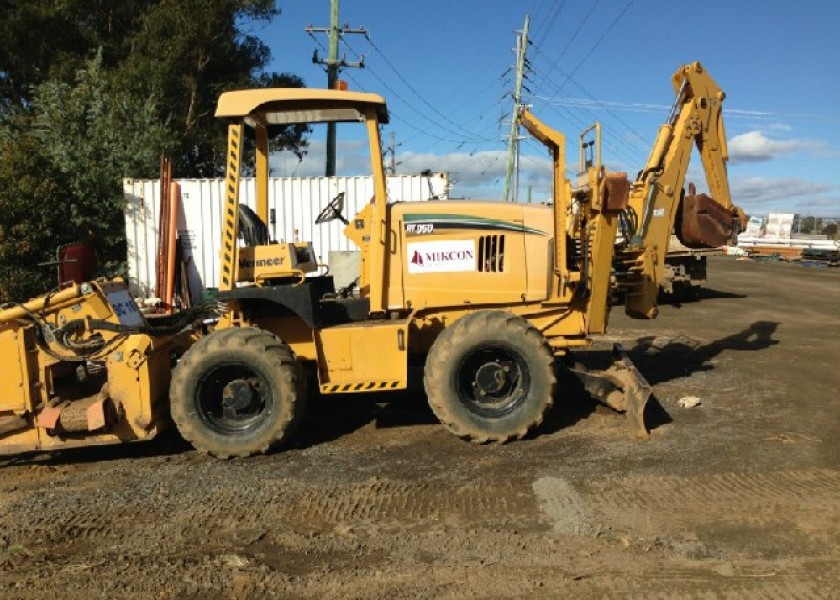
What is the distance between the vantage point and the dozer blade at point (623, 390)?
598 centimetres

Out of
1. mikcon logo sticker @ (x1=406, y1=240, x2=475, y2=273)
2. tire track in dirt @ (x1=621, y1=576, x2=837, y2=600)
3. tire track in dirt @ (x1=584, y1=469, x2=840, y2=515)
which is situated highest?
mikcon logo sticker @ (x1=406, y1=240, x2=475, y2=273)

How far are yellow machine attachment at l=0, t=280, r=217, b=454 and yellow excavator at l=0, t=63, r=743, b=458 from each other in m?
0.01

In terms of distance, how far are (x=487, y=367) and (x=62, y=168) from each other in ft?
41.8

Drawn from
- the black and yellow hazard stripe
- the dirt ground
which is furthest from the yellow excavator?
the dirt ground

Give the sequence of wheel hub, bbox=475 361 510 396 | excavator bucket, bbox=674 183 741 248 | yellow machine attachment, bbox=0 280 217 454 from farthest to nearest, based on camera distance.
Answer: excavator bucket, bbox=674 183 741 248
wheel hub, bbox=475 361 510 396
yellow machine attachment, bbox=0 280 217 454

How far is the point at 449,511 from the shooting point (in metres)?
4.54

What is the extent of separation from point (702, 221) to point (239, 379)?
227 inches

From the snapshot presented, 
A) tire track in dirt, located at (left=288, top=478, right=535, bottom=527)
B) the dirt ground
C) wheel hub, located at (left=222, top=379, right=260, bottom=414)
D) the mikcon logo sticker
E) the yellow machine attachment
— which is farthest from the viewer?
the mikcon logo sticker

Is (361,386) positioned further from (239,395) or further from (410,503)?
(410,503)

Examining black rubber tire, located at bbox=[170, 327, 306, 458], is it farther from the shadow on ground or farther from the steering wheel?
the shadow on ground

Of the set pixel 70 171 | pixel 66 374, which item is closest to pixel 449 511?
pixel 66 374

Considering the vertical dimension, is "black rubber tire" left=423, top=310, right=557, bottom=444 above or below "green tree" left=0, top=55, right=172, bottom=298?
below

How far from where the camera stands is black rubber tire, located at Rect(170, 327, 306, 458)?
18.4 feet

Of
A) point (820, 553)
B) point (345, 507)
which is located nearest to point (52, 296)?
point (345, 507)
